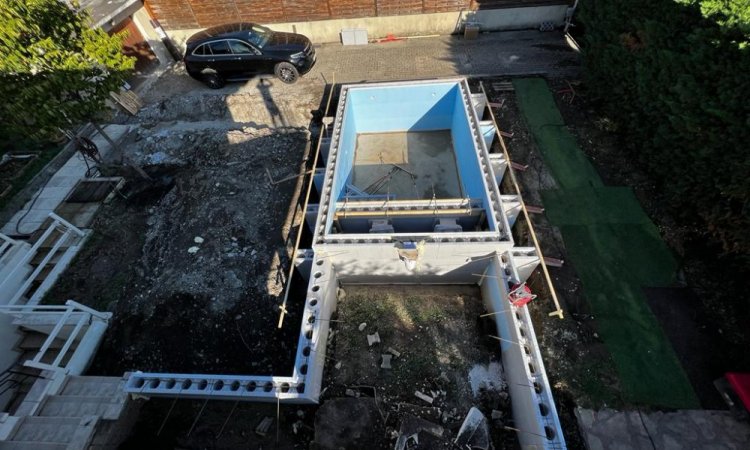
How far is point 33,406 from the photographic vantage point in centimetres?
680

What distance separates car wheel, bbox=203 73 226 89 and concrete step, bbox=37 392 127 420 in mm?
13730

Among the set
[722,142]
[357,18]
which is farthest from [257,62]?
[722,142]

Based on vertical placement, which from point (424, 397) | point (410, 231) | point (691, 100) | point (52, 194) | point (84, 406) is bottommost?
point (84, 406)

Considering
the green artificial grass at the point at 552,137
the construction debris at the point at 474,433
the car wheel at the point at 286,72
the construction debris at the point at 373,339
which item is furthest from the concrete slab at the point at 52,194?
the green artificial grass at the point at 552,137

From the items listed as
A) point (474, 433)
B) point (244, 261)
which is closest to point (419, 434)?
point (474, 433)

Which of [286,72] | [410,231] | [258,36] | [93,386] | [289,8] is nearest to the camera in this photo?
[93,386]

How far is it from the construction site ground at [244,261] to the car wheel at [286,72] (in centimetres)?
50

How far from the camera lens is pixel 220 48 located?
1497cm

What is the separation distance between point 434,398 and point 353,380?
193 cm

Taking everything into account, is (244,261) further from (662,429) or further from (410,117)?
(662,429)

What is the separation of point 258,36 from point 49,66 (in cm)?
872

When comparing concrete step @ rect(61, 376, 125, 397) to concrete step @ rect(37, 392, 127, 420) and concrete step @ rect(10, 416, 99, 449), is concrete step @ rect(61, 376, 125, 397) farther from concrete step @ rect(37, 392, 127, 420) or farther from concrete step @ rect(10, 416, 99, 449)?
concrete step @ rect(10, 416, 99, 449)

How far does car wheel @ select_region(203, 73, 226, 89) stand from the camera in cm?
1564

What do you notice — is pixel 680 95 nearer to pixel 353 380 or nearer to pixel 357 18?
pixel 353 380
